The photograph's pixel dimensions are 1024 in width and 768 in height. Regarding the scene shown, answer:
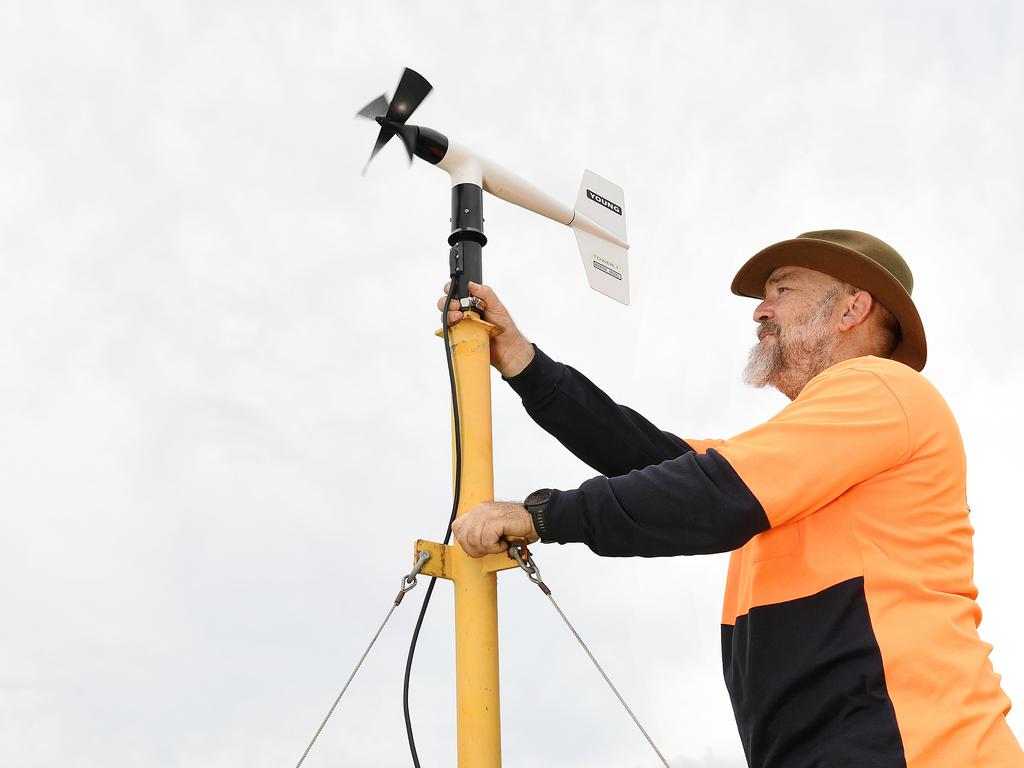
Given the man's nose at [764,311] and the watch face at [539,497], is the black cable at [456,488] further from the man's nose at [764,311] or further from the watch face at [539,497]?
the man's nose at [764,311]

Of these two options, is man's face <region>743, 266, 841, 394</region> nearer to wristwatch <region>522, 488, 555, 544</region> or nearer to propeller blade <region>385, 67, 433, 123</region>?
wristwatch <region>522, 488, 555, 544</region>

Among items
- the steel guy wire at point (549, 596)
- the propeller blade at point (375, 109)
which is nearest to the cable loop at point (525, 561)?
the steel guy wire at point (549, 596)

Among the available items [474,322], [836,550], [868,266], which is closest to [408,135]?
[474,322]

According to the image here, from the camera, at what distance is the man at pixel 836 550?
2822 millimetres

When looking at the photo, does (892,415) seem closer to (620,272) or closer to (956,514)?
(956,514)

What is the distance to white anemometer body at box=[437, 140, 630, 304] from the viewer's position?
4.47 metres

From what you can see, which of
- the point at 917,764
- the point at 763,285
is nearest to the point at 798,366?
the point at 763,285

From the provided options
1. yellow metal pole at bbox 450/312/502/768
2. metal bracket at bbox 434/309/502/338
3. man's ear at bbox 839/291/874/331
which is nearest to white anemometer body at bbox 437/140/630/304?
metal bracket at bbox 434/309/502/338

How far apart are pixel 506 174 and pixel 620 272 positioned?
3.02 ft

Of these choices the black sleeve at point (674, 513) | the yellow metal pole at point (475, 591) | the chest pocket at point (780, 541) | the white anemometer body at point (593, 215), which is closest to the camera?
the black sleeve at point (674, 513)

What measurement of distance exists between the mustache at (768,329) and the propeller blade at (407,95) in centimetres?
183

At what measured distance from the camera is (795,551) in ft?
10.6

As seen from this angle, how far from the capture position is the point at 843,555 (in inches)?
121

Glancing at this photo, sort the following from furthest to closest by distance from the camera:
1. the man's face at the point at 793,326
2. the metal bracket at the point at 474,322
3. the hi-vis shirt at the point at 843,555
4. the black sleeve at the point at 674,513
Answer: the man's face at the point at 793,326
the metal bracket at the point at 474,322
the black sleeve at the point at 674,513
the hi-vis shirt at the point at 843,555
